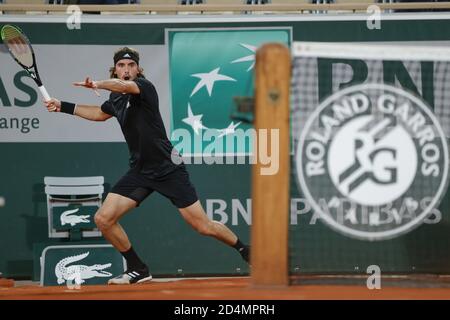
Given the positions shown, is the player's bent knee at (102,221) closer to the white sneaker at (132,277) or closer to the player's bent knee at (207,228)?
the white sneaker at (132,277)

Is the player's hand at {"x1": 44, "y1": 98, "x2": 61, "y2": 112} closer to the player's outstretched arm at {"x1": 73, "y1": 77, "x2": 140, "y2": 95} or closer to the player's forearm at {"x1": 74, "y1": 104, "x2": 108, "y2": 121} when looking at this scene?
the player's forearm at {"x1": 74, "y1": 104, "x2": 108, "y2": 121}

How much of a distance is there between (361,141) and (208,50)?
2803mm

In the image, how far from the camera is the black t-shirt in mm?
7285

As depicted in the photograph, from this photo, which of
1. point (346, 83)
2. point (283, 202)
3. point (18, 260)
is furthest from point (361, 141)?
point (18, 260)

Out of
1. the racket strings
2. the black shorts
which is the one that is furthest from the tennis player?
the racket strings

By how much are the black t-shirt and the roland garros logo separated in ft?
7.21

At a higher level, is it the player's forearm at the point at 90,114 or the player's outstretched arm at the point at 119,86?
the player's outstretched arm at the point at 119,86

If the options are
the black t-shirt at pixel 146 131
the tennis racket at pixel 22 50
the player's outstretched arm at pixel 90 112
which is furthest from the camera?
the player's outstretched arm at pixel 90 112

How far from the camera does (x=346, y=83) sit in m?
7.12

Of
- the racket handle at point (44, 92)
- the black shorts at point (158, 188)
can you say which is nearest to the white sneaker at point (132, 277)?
the black shorts at point (158, 188)

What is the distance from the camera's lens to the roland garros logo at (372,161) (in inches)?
199

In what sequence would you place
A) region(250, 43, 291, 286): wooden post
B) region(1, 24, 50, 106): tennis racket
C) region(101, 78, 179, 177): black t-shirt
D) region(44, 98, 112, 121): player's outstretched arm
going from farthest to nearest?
1. region(44, 98, 112, 121): player's outstretched arm
2. region(101, 78, 179, 177): black t-shirt
3. region(1, 24, 50, 106): tennis racket
4. region(250, 43, 291, 286): wooden post

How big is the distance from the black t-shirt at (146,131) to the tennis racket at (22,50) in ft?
2.24

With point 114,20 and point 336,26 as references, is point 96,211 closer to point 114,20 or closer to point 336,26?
point 114,20
